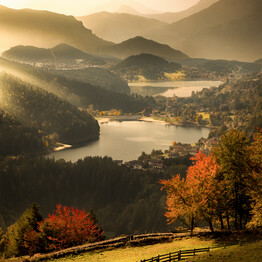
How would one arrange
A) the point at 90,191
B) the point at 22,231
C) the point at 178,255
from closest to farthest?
the point at 178,255 < the point at 22,231 < the point at 90,191

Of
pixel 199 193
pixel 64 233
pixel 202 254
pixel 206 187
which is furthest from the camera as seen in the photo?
pixel 64 233

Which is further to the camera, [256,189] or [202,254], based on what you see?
[256,189]

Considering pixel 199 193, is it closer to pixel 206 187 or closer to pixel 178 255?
pixel 206 187

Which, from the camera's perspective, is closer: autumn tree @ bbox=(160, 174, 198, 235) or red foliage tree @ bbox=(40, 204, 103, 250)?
autumn tree @ bbox=(160, 174, 198, 235)

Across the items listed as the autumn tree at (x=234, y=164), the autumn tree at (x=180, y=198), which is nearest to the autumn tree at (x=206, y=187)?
the autumn tree at (x=180, y=198)

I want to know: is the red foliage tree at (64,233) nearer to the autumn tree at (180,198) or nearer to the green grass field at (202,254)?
the green grass field at (202,254)

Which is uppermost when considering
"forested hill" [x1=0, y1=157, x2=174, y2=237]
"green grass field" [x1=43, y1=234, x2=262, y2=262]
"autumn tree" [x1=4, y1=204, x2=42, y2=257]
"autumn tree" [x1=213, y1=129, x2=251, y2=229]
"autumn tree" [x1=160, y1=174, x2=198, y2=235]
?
"autumn tree" [x1=213, y1=129, x2=251, y2=229]

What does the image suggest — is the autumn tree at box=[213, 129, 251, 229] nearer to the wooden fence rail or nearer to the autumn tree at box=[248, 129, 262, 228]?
the autumn tree at box=[248, 129, 262, 228]

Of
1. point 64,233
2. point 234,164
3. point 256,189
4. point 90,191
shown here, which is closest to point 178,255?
point 256,189

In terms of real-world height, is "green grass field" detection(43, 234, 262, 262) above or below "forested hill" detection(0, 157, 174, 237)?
above

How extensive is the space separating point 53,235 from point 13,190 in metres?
96.8

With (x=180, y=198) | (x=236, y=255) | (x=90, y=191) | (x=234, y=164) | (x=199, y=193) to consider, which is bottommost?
(x=90, y=191)

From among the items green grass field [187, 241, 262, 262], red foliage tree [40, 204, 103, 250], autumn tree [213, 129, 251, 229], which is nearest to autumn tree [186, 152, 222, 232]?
autumn tree [213, 129, 251, 229]

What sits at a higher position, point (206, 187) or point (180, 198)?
point (206, 187)
